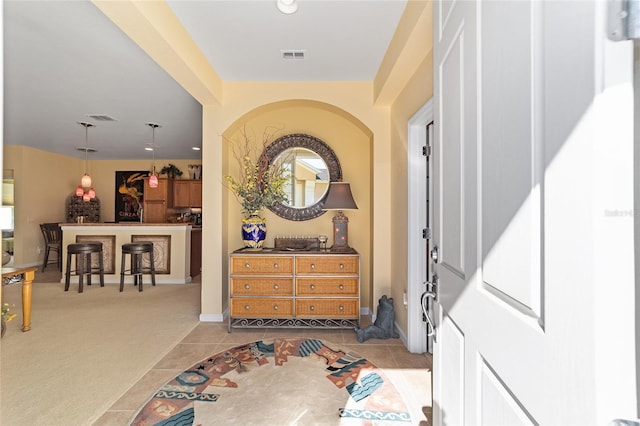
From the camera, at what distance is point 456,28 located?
98cm

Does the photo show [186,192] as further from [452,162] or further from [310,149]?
[452,162]

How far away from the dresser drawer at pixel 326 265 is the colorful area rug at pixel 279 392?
756 mm

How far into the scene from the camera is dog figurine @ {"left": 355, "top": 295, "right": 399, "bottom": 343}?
302 centimetres

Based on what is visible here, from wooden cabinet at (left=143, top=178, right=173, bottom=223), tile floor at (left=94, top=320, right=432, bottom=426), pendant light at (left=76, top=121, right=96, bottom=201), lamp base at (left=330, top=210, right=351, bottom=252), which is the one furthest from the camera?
wooden cabinet at (left=143, top=178, right=173, bottom=223)

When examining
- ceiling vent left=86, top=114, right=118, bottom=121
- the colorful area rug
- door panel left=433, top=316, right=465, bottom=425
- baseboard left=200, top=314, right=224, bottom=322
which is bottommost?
the colorful area rug

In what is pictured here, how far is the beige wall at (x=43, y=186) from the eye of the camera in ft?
21.9

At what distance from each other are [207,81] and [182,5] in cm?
84

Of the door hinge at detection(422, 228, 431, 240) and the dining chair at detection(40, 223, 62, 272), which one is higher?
the door hinge at detection(422, 228, 431, 240)

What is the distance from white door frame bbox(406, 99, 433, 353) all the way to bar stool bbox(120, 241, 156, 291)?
425 cm

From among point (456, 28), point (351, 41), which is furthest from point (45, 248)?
point (456, 28)

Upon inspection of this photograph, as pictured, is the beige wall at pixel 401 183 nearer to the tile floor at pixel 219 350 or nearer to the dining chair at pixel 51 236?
the tile floor at pixel 219 350

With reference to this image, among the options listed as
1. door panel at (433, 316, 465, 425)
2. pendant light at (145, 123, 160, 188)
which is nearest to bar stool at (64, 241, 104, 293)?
pendant light at (145, 123, 160, 188)

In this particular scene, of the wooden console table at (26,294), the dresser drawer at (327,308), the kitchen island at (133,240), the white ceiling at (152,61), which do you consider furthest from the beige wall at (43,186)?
the dresser drawer at (327,308)

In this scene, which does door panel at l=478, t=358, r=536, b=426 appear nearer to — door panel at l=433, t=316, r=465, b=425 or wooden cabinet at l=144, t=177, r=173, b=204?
door panel at l=433, t=316, r=465, b=425
